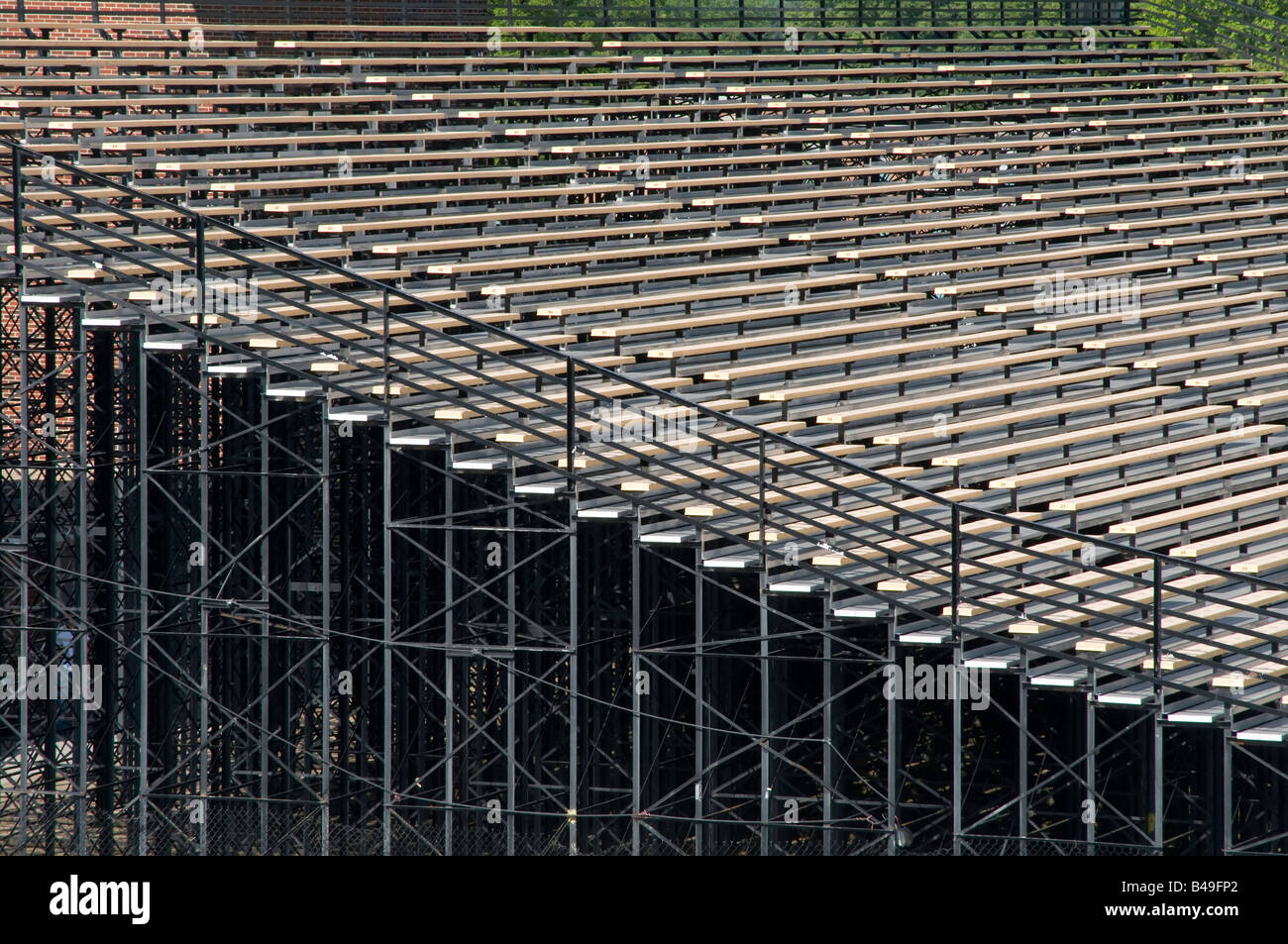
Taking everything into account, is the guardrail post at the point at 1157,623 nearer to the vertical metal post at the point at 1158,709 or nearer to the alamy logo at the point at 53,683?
the vertical metal post at the point at 1158,709

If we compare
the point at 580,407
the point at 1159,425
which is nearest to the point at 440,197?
the point at 580,407

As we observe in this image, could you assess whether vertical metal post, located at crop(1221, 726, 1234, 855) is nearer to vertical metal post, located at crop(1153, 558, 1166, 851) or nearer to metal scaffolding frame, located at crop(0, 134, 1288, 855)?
vertical metal post, located at crop(1153, 558, 1166, 851)

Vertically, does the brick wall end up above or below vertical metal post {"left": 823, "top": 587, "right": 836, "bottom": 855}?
above

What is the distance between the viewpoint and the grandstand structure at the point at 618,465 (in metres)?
12.7

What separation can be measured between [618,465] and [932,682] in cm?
269

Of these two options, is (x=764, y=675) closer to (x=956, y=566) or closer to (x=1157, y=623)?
(x=956, y=566)

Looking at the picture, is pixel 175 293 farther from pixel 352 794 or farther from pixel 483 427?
pixel 352 794

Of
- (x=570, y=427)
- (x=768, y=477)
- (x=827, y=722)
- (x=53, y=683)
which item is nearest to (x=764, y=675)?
(x=827, y=722)

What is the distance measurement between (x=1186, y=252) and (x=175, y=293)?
10.7m

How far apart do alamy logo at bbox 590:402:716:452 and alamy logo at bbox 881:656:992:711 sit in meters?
2.12

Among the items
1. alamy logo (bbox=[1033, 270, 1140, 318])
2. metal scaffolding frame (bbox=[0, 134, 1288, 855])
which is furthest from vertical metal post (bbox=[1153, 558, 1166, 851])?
alamy logo (bbox=[1033, 270, 1140, 318])

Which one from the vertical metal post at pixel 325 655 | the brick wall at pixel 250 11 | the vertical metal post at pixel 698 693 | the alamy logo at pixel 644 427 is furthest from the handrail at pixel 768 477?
the brick wall at pixel 250 11
